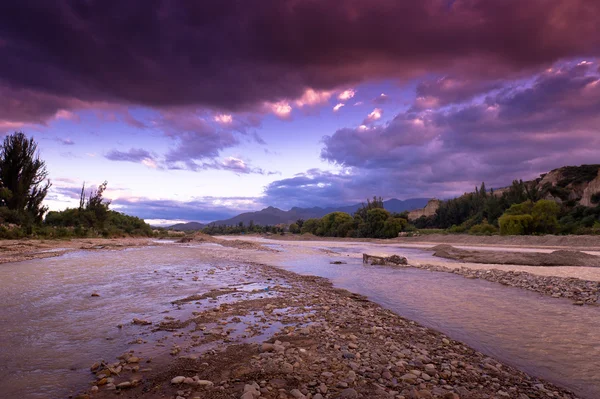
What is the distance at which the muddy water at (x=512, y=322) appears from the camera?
18.4 feet

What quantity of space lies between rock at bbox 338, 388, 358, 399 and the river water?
3.53 metres

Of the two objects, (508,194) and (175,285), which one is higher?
(508,194)

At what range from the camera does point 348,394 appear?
3.96 m

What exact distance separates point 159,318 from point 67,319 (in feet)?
7.04

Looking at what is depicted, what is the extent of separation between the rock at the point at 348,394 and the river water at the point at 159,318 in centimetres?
353

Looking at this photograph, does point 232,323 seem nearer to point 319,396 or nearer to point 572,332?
point 319,396

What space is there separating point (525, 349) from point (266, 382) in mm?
5475

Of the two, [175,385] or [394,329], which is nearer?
[175,385]

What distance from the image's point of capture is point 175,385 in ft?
13.9

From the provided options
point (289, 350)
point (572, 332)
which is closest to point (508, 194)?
point (572, 332)

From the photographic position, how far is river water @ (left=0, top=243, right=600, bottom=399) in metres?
5.05

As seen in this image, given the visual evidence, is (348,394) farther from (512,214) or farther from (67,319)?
(512,214)

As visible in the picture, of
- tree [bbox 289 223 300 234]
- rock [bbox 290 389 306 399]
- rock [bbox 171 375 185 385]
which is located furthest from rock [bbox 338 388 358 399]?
tree [bbox 289 223 300 234]

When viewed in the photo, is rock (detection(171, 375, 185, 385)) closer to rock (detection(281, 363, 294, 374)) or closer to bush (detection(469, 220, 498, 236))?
rock (detection(281, 363, 294, 374))
